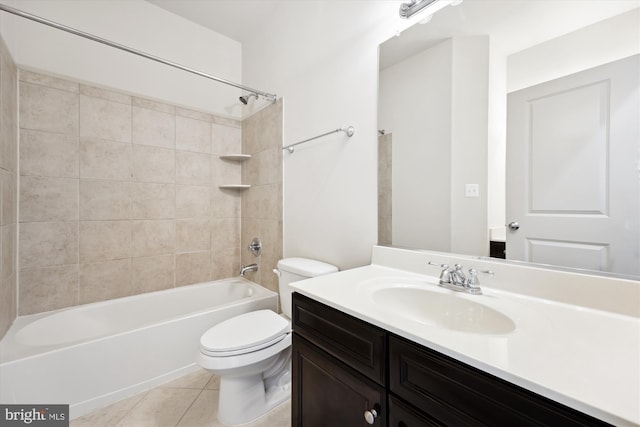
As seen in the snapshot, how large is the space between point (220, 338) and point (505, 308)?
1219 millimetres

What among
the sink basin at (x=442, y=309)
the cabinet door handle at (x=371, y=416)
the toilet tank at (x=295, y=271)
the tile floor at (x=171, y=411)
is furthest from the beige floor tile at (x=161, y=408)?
the sink basin at (x=442, y=309)

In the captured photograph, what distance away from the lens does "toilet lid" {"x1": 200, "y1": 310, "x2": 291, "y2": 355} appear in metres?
1.21

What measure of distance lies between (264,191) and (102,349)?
1.42m

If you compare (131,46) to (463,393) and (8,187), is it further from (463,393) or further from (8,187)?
(463,393)

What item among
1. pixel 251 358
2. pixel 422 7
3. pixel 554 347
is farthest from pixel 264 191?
pixel 554 347

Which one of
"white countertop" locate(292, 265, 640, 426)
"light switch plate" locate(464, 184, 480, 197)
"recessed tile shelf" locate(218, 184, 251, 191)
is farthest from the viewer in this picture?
"recessed tile shelf" locate(218, 184, 251, 191)

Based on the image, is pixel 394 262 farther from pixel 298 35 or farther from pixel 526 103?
pixel 298 35

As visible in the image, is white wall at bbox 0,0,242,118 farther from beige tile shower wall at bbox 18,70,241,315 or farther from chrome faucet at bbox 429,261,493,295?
chrome faucet at bbox 429,261,493,295

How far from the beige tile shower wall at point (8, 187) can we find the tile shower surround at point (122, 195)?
0.21 ft

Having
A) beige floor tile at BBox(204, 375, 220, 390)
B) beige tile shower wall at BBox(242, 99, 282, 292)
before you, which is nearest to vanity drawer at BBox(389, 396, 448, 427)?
beige floor tile at BBox(204, 375, 220, 390)

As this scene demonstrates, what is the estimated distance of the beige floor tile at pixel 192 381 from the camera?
5.12 feet

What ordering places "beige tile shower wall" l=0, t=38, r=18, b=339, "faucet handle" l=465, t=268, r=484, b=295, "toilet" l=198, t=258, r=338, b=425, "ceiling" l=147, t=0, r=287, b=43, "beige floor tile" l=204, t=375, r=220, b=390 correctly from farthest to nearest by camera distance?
"ceiling" l=147, t=0, r=287, b=43 → "beige floor tile" l=204, t=375, r=220, b=390 → "beige tile shower wall" l=0, t=38, r=18, b=339 → "toilet" l=198, t=258, r=338, b=425 → "faucet handle" l=465, t=268, r=484, b=295

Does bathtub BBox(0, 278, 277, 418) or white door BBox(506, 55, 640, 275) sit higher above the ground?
white door BBox(506, 55, 640, 275)

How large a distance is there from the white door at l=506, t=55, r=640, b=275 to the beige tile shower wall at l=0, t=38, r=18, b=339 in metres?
2.37
